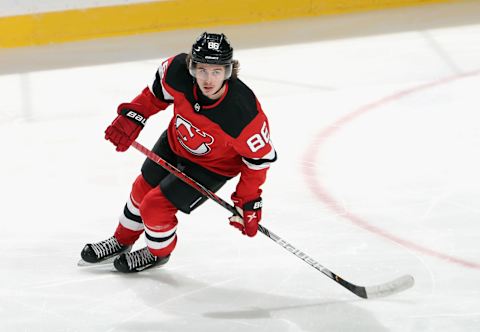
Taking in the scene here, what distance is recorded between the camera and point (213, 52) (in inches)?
115

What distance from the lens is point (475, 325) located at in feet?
9.90

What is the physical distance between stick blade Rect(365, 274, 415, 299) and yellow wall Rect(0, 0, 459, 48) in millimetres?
3491

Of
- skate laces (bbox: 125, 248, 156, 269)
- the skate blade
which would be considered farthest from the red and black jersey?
the skate blade

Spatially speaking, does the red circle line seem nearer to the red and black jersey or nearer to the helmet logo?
the red and black jersey

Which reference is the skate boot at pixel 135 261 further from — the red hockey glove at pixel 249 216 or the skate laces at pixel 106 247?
the red hockey glove at pixel 249 216

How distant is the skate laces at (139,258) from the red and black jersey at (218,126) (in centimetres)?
40

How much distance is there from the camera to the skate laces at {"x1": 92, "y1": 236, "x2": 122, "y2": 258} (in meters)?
3.45

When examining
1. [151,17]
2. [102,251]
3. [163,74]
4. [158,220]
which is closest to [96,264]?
[102,251]

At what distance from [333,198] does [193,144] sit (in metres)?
1.06

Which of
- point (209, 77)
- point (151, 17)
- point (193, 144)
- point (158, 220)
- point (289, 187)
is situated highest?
point (209, 77)

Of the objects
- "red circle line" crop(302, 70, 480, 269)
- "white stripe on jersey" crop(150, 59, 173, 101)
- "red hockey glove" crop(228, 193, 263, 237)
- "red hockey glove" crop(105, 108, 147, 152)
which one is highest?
"white stripe on jersey" crop(150, 59, 173, 101)

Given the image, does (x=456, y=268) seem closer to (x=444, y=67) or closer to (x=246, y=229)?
(x=246, y=229)

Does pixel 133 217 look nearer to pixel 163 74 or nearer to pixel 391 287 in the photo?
pixel 163 74

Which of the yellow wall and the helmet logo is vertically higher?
the helmet logo
